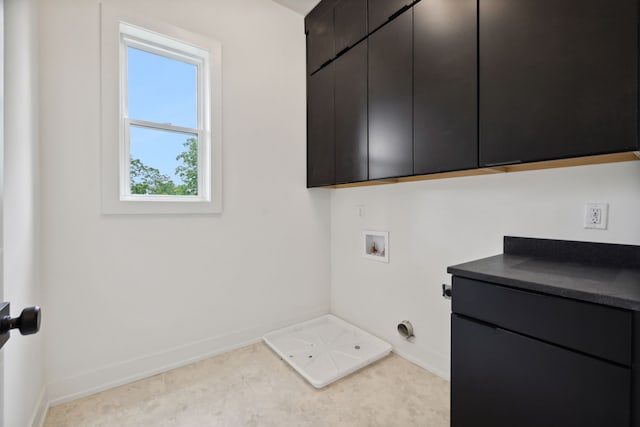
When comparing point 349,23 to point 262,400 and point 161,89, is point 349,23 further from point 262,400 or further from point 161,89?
point 262,400

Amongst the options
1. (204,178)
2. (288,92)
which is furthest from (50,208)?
(288,92)

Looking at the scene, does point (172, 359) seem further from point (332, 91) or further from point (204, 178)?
point (332, 91)

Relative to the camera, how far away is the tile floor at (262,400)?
154 centimetres

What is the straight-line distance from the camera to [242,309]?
234 centimetres

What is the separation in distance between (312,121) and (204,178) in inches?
41.1

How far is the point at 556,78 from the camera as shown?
3.87 ft

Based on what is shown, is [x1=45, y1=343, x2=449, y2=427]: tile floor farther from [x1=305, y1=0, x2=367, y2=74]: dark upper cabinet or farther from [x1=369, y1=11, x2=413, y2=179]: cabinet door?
[x1=305, y1=0, x2=367, y2=74]: dark upper cabinet

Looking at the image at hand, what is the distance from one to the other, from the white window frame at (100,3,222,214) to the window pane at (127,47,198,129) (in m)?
0.04

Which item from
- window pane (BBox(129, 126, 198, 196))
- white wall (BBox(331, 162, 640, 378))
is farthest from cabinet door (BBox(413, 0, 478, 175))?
window pane (BBox(129, 126, 198, 196))

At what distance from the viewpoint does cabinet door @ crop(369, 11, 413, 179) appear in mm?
1753

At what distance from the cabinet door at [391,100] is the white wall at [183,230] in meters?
0.86

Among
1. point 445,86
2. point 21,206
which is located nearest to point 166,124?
point 21,206

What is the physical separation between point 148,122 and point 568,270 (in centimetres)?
247

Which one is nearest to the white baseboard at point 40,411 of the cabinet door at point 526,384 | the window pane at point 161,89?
the window pane at point 161,89
